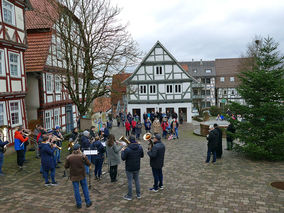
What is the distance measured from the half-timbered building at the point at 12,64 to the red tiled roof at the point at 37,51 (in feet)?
6.94

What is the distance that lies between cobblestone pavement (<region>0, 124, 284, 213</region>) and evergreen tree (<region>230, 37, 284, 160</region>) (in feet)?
2.51

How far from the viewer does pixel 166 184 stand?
869cm

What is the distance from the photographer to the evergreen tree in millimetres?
11055

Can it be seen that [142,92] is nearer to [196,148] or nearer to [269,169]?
[196,148]

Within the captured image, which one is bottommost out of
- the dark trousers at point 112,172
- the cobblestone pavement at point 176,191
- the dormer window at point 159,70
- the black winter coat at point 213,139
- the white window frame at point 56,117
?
the cobblestone pavement at point 176,191

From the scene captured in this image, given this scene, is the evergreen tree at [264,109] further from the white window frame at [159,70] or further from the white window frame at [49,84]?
the white window frame at [159,70]

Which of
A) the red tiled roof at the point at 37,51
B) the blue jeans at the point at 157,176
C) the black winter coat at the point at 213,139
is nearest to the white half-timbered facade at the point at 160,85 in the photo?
the red tiled roof at the point at 37,51

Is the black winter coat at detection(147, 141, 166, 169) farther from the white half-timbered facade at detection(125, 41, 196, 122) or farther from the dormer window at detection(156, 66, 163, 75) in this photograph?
the dormer window at detection(156, 66, 163, 75)

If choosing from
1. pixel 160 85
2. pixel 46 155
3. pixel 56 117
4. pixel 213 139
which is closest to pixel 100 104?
pixel 160 85

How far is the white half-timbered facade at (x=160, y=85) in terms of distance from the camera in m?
31.1

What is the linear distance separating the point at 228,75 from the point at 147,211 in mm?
52589

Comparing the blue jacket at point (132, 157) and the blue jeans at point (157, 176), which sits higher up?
the blue jacket at point (132, 157)

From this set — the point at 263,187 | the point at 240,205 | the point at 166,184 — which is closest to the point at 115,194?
the point at 166,184

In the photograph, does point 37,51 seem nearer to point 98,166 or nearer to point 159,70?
point 98,166
